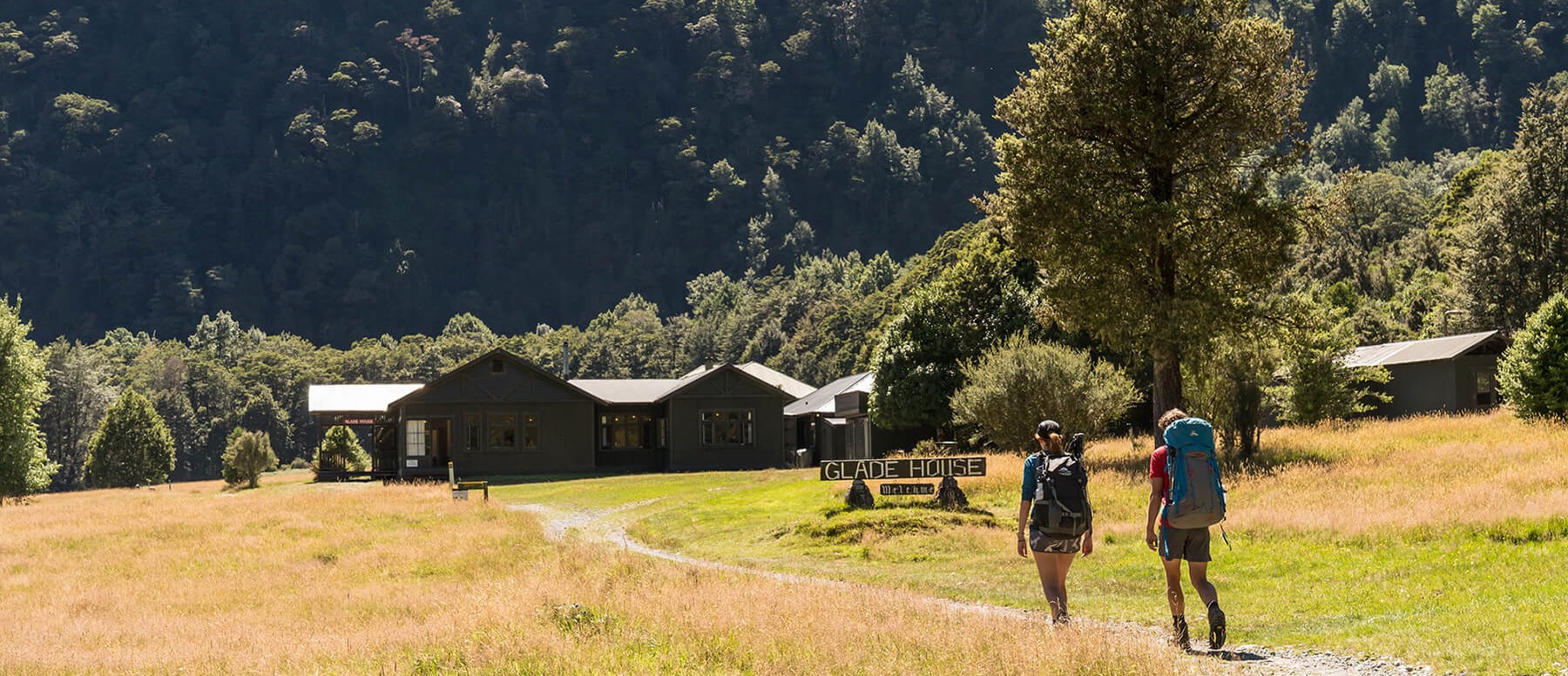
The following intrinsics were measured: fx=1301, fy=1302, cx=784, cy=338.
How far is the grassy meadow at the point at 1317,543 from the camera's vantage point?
13.1 meters

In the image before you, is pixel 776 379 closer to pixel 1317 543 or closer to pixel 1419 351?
pixel 1419 351

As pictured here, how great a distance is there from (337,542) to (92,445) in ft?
195

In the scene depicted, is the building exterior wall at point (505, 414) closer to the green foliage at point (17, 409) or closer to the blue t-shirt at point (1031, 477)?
the green foliage at point (17, 409)

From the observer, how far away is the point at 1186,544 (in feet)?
40.2

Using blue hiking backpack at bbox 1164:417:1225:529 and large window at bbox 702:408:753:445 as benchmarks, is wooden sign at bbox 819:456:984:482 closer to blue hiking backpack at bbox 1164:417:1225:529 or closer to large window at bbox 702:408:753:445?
blue hiking backpack at bbox 1164:417:1225:529

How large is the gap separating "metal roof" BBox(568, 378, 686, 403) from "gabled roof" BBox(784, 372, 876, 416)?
6.35 m

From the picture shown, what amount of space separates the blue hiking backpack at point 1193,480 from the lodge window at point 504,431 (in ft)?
173

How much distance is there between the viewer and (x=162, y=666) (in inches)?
594

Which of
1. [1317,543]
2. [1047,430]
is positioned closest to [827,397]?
[1317,543]

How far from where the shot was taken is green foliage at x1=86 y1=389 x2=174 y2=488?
259 ft

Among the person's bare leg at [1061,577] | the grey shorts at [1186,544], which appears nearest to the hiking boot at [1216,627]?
the grey shorts at [1186,544]

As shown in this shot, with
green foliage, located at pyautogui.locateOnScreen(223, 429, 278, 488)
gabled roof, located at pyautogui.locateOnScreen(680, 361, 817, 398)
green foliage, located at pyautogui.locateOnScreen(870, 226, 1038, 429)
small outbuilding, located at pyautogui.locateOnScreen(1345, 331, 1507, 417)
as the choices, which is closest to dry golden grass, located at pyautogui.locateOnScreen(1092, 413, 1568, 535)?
small outbuilding, located at pyautogui.locateOnScreen(1345, 331, 1507, 417)

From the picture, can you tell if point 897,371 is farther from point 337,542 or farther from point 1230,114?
point 337,542

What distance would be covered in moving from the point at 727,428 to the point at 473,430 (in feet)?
40.0
